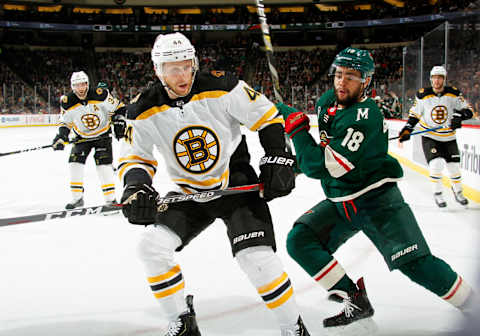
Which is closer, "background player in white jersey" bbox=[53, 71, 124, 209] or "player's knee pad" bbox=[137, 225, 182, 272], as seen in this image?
"player's knee pad" bbox=[137, 225, 182, 272]

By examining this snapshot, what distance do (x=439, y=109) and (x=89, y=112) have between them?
3.64 meters

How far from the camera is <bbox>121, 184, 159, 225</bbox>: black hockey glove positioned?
1.72m

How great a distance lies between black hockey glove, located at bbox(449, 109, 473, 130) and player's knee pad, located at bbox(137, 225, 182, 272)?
358 centimetres

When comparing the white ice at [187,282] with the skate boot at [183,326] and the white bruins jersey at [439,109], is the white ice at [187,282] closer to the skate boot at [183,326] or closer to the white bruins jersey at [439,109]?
the skate boot at [183,326]

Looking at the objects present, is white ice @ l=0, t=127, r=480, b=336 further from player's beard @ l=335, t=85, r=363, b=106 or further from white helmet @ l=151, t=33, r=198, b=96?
white helmet @ l=151, t=33, r=198, b=96

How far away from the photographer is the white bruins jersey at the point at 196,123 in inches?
73.3

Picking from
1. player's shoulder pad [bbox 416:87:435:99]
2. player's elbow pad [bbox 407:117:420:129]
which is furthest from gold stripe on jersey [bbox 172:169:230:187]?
player's shoulder pad [bbox 416:87:435:99]

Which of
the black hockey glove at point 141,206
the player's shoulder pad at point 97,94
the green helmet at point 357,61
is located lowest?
the black hockey glove at point 141,206

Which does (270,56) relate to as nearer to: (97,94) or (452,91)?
(97,94)

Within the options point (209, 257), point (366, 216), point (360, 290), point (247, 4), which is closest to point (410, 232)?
point (366, 216)

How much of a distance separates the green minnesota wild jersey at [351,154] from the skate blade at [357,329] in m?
0.55

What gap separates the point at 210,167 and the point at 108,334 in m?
0.94

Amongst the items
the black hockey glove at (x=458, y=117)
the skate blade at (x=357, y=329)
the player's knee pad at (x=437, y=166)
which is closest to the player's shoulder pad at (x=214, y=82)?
the skate blade at (x=357, y=329)

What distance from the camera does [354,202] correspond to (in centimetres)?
196
